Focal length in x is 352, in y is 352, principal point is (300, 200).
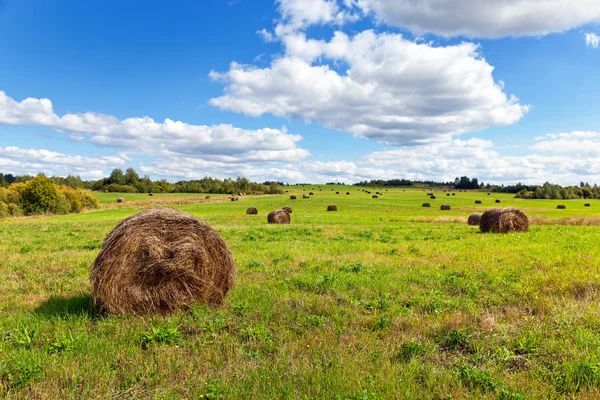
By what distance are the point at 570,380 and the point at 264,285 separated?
6.67 meters

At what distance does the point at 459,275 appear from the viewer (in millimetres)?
11023

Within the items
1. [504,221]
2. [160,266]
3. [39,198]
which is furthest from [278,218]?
[39,198]

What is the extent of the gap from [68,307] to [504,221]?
25.2 meters

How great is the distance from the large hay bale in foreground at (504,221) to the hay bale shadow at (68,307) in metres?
24.2

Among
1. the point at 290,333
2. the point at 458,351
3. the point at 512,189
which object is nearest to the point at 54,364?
the point at 290,333

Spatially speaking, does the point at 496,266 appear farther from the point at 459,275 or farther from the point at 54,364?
the point at 54,364

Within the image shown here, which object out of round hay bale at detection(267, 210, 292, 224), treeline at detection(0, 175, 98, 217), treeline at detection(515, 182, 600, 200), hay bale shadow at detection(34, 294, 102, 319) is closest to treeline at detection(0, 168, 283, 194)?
treeline at detection(0, 175, 98, 217)

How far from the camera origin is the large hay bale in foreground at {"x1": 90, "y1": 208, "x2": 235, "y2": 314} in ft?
24.7

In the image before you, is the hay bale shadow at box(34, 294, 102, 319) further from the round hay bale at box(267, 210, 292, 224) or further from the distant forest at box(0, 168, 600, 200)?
the distant forest at box(0, 168, 600, 200)

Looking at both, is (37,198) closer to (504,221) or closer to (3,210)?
(3,210)

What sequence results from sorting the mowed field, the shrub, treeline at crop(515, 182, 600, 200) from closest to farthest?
the mowed field → the shrub → treeline at crop(515, 182, 600, 200)

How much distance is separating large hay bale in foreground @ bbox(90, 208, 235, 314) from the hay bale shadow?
32 centimetres

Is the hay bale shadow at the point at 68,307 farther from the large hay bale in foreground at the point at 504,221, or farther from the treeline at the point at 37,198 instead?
the treeline at the point at 37,198

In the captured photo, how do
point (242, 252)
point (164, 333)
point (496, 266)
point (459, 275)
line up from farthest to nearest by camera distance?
point (242, 252)
point (496, 266)
point (459, 275)
point (164, 333)
